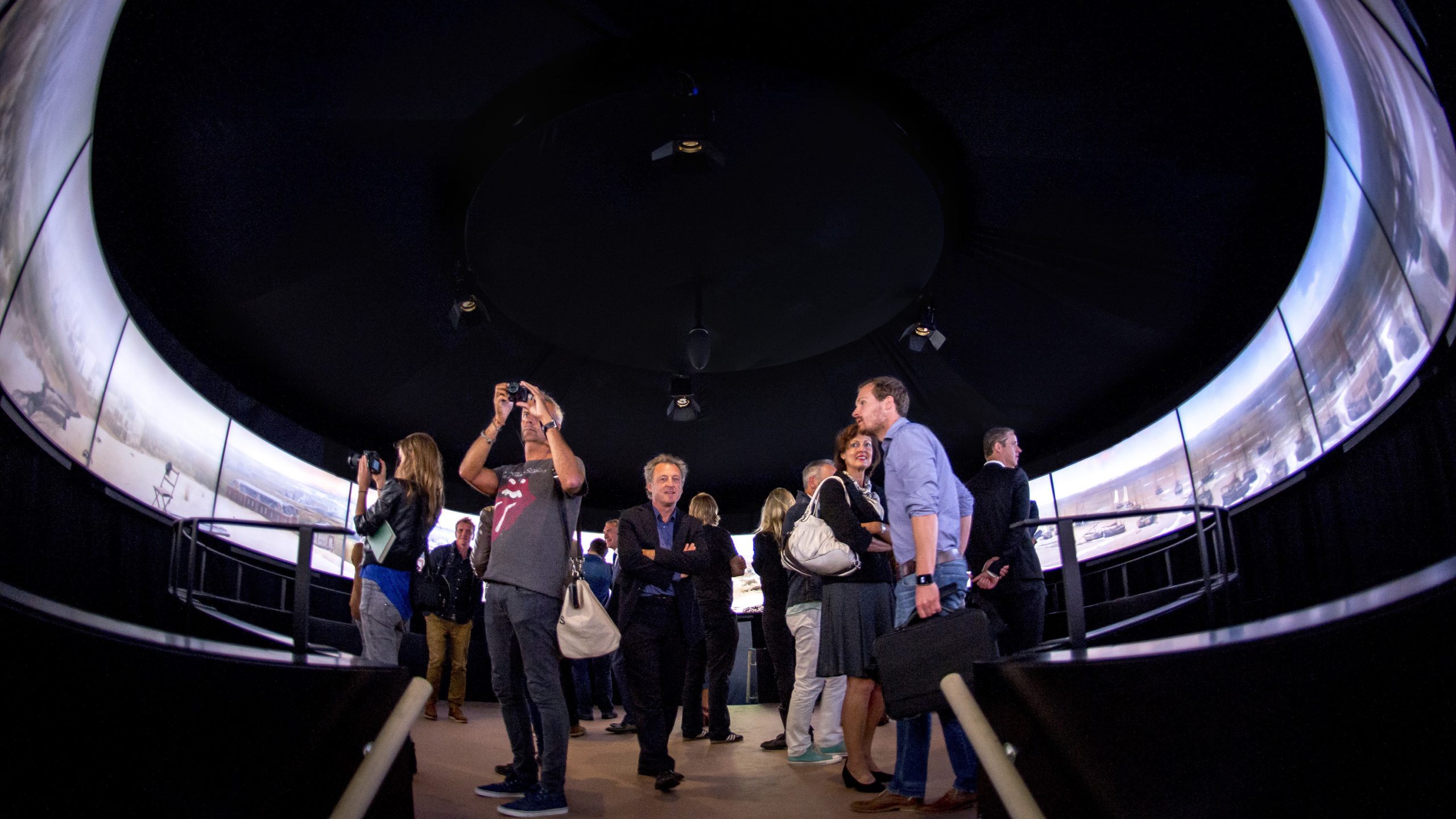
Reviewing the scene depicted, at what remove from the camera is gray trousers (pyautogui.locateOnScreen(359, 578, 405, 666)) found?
10.0 ft

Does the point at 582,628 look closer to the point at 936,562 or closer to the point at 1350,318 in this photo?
the point at 936,562

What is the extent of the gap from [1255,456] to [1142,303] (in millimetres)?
1412

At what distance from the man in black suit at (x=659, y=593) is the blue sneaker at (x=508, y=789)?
52cm

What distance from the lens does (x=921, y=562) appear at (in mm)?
2453

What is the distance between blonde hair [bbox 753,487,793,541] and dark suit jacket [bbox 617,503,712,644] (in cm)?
71

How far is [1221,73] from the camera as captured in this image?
4.16 metres

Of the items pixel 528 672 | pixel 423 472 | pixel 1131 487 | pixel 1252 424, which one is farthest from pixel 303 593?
pixel 1131 487

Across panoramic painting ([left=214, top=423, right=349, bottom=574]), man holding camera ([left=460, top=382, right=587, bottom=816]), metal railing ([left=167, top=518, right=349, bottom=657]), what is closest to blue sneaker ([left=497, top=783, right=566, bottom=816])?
man holding camera ([left=460, top=382, right=587, bottom=816])

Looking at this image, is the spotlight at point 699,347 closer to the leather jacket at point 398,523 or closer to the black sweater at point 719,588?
the black sweater at point 719,588

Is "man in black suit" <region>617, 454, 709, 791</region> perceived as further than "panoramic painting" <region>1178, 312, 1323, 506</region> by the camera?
No

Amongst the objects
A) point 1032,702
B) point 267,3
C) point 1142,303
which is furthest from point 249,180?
point 1142,303

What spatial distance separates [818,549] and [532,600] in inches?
40.0

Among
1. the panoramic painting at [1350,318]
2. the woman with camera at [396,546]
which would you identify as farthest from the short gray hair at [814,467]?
the panoramic painting at [1350,318]

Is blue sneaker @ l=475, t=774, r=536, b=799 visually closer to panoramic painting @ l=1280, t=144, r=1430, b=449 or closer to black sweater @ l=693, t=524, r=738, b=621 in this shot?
black sweater @ l=693, t=524, r=738, b=621
